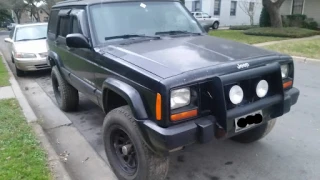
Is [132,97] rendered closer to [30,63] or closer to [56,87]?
[56,87]

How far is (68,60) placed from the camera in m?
4.60

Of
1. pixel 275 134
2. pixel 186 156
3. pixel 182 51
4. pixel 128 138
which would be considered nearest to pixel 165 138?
pixel 128 138

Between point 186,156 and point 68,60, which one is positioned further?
point 68,60

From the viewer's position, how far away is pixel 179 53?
3.02 meters

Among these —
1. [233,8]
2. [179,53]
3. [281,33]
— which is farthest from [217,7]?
[179,53]

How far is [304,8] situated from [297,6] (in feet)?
2.51

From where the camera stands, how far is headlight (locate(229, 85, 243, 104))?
2576mm

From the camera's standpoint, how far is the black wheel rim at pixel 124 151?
117 inches

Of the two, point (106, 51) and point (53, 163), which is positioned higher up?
point (106, 51)

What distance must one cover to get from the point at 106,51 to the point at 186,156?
1629 millimetres

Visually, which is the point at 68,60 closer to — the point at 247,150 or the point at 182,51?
the point at 182,51

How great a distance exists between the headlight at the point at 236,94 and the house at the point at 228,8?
28432mm

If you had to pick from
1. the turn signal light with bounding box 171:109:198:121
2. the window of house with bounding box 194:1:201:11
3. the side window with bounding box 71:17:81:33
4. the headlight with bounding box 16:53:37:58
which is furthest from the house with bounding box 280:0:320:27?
the turn signal light with bounding box 171:109:198:121

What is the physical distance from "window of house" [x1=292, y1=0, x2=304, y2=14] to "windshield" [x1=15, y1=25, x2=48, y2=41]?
20582 mm
